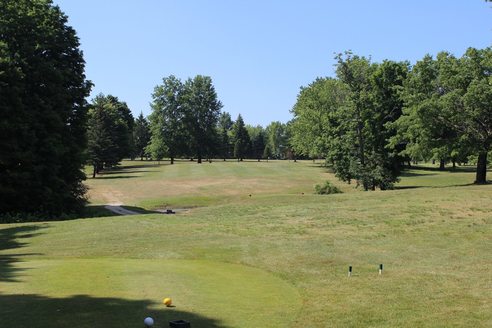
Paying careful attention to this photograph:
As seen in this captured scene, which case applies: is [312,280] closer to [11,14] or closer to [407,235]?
[407,235]

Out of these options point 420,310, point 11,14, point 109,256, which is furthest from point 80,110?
point 420,310

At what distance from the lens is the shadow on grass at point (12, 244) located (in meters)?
12.9

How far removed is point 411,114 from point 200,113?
8780 centimetres

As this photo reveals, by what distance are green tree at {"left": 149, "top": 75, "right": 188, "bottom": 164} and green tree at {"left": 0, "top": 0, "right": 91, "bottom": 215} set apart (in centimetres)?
7658

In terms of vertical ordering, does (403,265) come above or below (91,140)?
below

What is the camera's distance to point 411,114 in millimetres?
42562

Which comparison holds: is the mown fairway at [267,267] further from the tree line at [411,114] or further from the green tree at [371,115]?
the green tree at [371,115]

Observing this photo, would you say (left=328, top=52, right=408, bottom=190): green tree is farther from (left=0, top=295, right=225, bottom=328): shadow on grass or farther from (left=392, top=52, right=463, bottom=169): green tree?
(left=0, top=295, right=225, bottom=328): shadow on grass

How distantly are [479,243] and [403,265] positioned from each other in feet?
18.9

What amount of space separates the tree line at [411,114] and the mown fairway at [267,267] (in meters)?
9.19

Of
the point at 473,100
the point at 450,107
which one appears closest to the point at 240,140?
the point at 450,107

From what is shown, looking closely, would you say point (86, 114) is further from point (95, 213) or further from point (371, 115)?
point (371, 115)

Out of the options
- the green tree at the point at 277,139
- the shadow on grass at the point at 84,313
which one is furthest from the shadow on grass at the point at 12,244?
the green tree at the point at 277,139

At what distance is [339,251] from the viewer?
1809 centimetres
